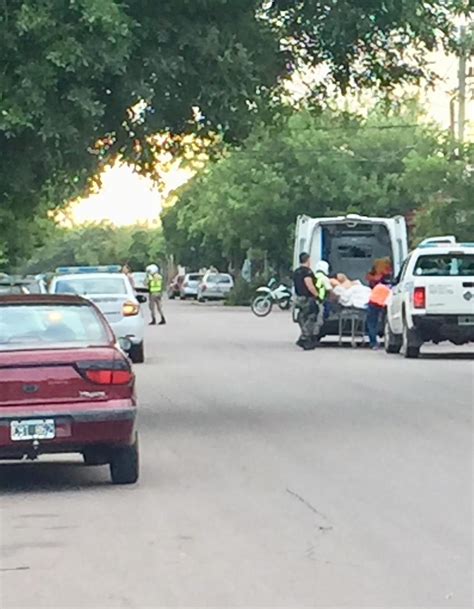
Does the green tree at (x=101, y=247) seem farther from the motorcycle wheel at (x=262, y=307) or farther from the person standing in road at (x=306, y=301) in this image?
the person standing in road at (x=306, y=301)

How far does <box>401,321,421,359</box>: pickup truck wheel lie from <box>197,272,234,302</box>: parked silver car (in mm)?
50015

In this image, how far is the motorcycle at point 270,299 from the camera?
176 feet

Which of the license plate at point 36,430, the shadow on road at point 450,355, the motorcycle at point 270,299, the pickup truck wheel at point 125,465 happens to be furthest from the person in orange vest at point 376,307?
the motorcycle at point 270,299

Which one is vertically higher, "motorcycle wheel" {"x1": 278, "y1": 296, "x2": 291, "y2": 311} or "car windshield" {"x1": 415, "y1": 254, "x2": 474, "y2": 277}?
"car windshield" {"x1": 415, "y1": 254, "x2": 474, "y2": 277}

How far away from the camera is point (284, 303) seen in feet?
195

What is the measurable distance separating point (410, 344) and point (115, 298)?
17.1ft

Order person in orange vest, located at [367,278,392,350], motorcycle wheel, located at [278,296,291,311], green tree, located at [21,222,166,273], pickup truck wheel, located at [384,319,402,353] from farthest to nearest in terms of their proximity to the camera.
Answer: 1. green tree, located at [21,222,166,273]
2. motorcycle wheel, located at [278,296,291,311]
3. person in orange vest, located at [367,278,392,350]
4. pickup truck wheel, located at [384,319,402,353]

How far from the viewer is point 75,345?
12.9m

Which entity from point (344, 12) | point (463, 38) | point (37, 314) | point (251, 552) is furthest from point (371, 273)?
point (251, 552)

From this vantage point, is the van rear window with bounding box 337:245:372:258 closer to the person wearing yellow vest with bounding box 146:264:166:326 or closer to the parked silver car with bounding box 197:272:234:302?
the person wearing yellow vest with bounding box 146:264:166:326

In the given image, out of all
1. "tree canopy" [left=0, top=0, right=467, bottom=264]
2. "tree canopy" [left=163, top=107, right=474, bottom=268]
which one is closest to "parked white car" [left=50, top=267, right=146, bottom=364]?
"tree canopy" [left=0, top=0, right=467, bottom=264]

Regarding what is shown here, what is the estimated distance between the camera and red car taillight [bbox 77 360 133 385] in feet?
41.3

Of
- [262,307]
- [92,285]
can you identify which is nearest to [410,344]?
[92,285]

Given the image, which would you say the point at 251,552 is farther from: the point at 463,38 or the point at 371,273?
the point at 371,273
